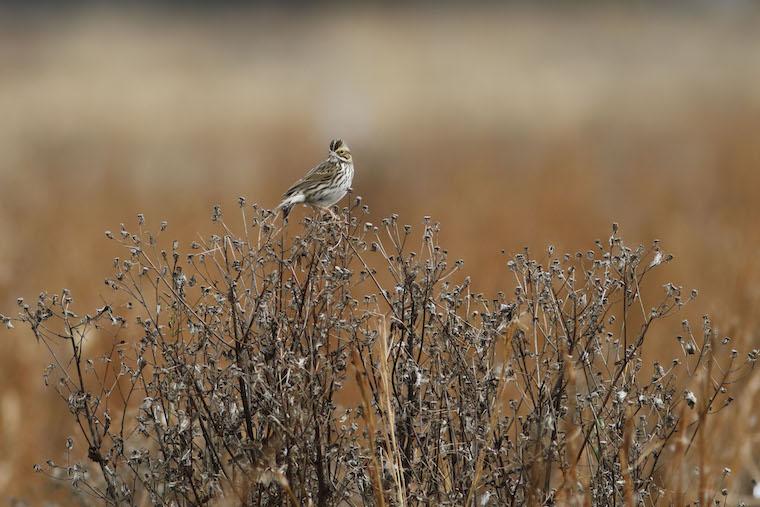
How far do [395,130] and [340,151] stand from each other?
13565mm

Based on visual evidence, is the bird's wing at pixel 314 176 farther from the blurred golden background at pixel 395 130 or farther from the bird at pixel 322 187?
the blurred golden background at pixel 395 130

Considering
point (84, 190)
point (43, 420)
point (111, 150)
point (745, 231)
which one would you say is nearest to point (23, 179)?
point (84, 190)

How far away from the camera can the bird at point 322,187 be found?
12.8ft

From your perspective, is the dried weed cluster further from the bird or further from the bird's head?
the bird's head

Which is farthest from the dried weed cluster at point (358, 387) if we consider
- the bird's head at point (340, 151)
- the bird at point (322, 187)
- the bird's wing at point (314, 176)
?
the bird's head at point (340, 151)

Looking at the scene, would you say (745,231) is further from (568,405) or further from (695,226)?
(568,405)

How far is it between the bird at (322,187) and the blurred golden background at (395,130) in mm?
1475

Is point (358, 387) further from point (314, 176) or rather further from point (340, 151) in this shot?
point (340, 151)

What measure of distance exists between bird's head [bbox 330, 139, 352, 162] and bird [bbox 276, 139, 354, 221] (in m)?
0.07

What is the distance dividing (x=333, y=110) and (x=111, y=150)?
412 centimetres

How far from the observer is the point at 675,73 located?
82.3 feet

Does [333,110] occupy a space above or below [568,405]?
above

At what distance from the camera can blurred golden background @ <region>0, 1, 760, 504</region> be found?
8789 mm

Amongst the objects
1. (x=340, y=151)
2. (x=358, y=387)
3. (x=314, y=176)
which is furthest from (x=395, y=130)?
(x=358, y=387)
